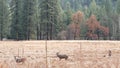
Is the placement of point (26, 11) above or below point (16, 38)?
above

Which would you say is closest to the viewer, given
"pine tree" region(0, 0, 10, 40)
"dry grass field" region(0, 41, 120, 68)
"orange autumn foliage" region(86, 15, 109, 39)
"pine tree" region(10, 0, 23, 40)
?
"dry grass field" region(0, 41, 120, 68)

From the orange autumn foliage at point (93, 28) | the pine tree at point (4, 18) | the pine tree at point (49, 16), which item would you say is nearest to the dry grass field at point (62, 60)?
the pine tree at point (49, 16)

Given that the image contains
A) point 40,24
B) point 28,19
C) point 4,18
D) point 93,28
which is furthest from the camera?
point 93,28

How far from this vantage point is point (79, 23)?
80812 millimetres

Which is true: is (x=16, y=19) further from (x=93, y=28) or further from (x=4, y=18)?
(x=93, y=28)

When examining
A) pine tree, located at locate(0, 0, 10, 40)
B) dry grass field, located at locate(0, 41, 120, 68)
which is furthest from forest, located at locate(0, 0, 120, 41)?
dry grass field, located at locate(0, 41, 120, 68)

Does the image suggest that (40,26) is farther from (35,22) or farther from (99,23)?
(99,23)

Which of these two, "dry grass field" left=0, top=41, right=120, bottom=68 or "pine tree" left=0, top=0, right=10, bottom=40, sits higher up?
"pine tree" left=0, top=0, right=10, bottom=40

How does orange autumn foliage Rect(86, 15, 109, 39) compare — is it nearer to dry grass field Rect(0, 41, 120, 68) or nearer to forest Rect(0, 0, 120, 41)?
forest Rect(0, 0, 120, 41)

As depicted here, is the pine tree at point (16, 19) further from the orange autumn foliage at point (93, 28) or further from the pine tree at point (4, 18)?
the orange autumn foliage at point (93, 28)

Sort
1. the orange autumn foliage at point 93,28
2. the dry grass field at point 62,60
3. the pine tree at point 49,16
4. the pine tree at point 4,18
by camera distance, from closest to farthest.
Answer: the dry grass field at point 62,60, the pine tree at point 49,16, the pine tree at point 4,18, the orange autumn foliage at point 93,28

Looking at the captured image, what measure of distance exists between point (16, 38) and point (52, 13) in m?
7.80

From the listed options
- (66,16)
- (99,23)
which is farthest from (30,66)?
(66,16)

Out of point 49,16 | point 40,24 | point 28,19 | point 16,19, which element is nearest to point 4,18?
point 16,19
